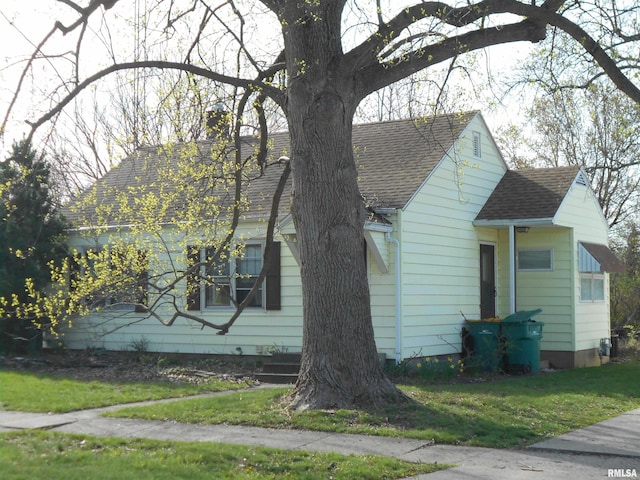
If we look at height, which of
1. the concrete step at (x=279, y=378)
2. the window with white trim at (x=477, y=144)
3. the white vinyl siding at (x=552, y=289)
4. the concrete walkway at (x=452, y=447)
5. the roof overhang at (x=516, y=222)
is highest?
the window with white trim at (x=477, y=144)

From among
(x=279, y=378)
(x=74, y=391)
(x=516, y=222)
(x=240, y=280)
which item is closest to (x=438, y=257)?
(x=516, y=222)

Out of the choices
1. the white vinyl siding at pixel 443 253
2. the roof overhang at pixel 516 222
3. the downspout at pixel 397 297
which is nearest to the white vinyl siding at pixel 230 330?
the downspout at pixel 397 297

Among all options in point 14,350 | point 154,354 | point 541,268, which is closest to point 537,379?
point 541,268

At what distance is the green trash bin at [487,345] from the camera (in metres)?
17.7

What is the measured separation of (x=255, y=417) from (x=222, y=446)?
72.6 inches

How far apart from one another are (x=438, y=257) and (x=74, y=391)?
320 inches

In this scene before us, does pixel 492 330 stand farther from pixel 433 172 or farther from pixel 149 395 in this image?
pixel 149 395

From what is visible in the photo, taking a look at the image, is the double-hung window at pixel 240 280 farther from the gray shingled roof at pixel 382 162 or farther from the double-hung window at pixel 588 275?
the double-hung window at pixel 588 275

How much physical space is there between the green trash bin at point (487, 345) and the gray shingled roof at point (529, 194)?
2695 mm

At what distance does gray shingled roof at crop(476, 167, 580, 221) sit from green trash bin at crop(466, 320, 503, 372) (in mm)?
2695

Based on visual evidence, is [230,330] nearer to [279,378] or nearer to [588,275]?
[279,378]

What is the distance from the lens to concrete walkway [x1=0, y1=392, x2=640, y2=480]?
825 centimetres

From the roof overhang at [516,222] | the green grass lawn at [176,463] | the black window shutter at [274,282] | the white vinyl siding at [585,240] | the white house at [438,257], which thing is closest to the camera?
the green grass lawn at [176,463]

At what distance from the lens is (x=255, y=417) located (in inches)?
433
